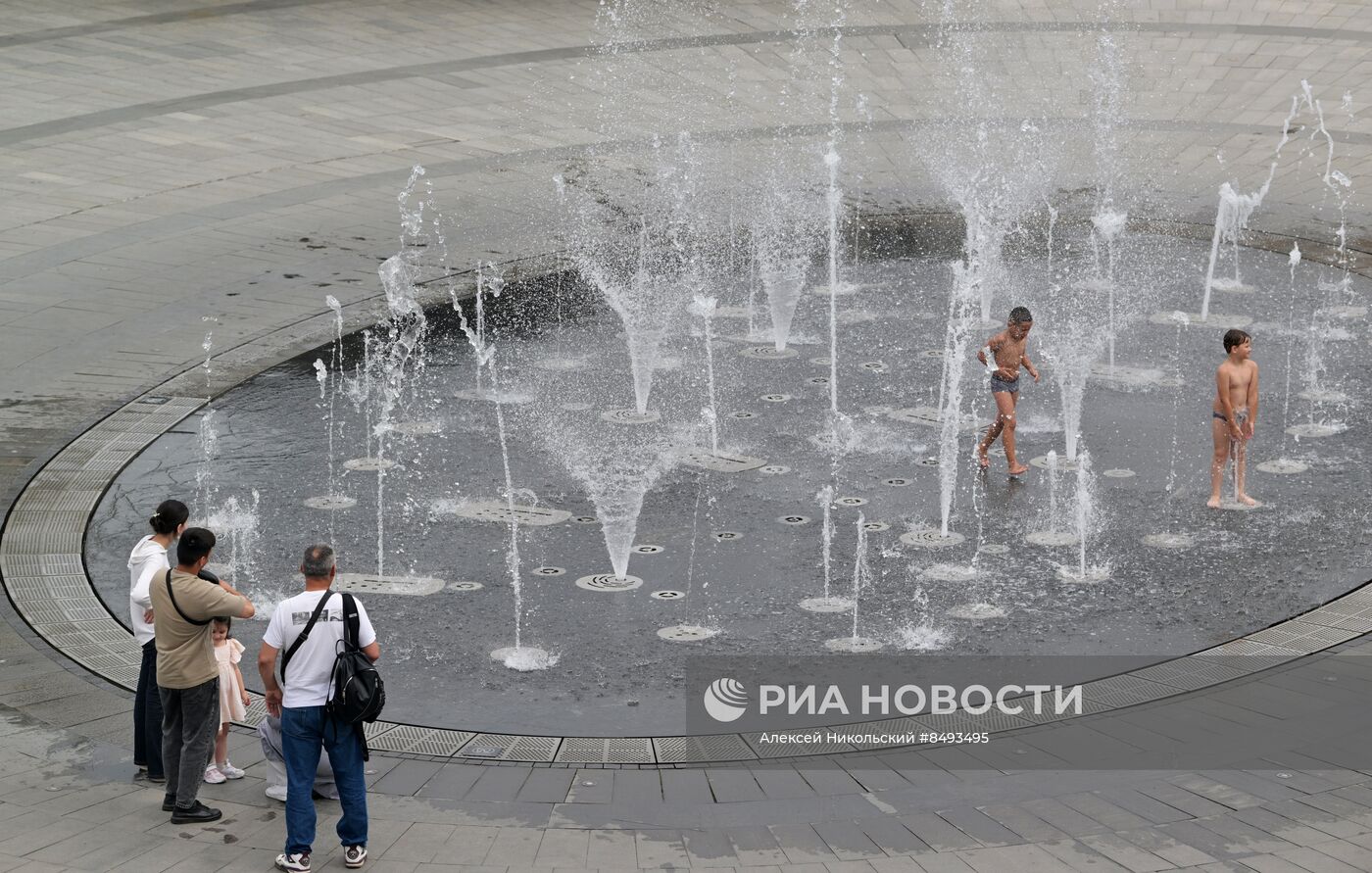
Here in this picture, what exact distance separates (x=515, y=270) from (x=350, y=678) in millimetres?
11232

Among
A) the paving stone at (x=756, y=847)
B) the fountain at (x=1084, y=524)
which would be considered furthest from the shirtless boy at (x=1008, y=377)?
the paving stone at (x=756, y=847)

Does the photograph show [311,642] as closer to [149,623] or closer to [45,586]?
[149,623]

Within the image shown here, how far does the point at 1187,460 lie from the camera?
11586mm

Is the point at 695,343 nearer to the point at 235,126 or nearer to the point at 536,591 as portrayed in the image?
the point at 536,591

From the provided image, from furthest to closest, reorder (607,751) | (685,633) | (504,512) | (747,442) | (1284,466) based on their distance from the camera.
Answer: (747,442)
(1284,466)
(504,512)
(685,633)
(607,751)

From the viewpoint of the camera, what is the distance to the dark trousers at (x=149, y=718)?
6973 millimetres

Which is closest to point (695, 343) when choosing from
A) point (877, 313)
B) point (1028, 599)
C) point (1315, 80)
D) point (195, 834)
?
point (877, 313)

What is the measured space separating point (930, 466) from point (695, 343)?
3.81 m

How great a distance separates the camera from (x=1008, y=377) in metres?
11.5

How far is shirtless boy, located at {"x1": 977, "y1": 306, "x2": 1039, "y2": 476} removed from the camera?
37.2ft

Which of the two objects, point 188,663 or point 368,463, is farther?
point 368,463

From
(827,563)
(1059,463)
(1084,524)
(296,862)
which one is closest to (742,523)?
(827,563)

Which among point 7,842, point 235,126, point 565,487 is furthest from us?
point 235,126

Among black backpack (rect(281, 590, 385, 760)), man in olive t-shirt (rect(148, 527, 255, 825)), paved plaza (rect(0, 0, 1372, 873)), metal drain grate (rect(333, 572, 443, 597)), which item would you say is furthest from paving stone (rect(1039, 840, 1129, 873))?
metal drain grate (rect(333, 572, 443, 597))
